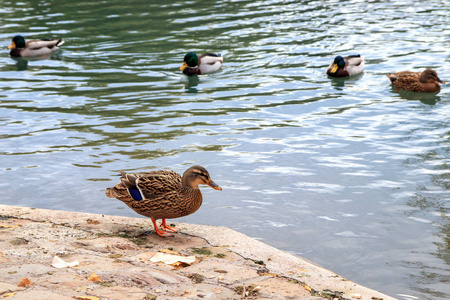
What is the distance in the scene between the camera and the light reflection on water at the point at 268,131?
8.14 metres

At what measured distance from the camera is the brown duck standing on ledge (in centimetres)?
699

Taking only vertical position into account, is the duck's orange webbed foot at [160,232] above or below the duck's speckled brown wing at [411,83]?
below

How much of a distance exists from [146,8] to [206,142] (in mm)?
17207

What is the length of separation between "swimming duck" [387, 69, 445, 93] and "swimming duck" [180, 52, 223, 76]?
5.26 metres

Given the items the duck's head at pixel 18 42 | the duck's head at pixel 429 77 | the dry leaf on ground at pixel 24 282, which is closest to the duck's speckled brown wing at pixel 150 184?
the dry leaf on ground at pixel 24 282

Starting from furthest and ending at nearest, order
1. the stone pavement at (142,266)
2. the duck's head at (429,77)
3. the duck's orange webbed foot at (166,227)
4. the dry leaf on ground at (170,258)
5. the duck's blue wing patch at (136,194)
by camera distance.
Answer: the duck's head at (429,77) → the duck's orange webbed foot at (166,227) → the duck's blue wing patch at (136,194) → the dry leaf on ground at (170,258) → the stone pavement at (142,266)

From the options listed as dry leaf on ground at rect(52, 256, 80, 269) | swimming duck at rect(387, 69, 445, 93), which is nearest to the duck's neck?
dry leaf on ground at rect(52, 256, 80, 269)

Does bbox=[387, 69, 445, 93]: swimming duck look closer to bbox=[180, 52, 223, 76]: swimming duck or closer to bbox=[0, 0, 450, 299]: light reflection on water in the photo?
bbox=[0, 0, 450, 299]: light reflection on water

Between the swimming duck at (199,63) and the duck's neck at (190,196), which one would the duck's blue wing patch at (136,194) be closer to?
the duck's neck at (190,196)

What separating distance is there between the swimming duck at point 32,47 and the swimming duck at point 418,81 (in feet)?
38.0

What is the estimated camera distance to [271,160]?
1060 centimetres

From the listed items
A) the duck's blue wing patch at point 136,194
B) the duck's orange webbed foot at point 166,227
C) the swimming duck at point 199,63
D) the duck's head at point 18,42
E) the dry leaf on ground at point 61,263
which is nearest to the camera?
the dry leaf on ground at point 61,263

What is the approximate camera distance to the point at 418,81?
1485cm

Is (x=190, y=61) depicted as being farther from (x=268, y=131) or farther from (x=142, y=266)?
(x=142, y=266)
